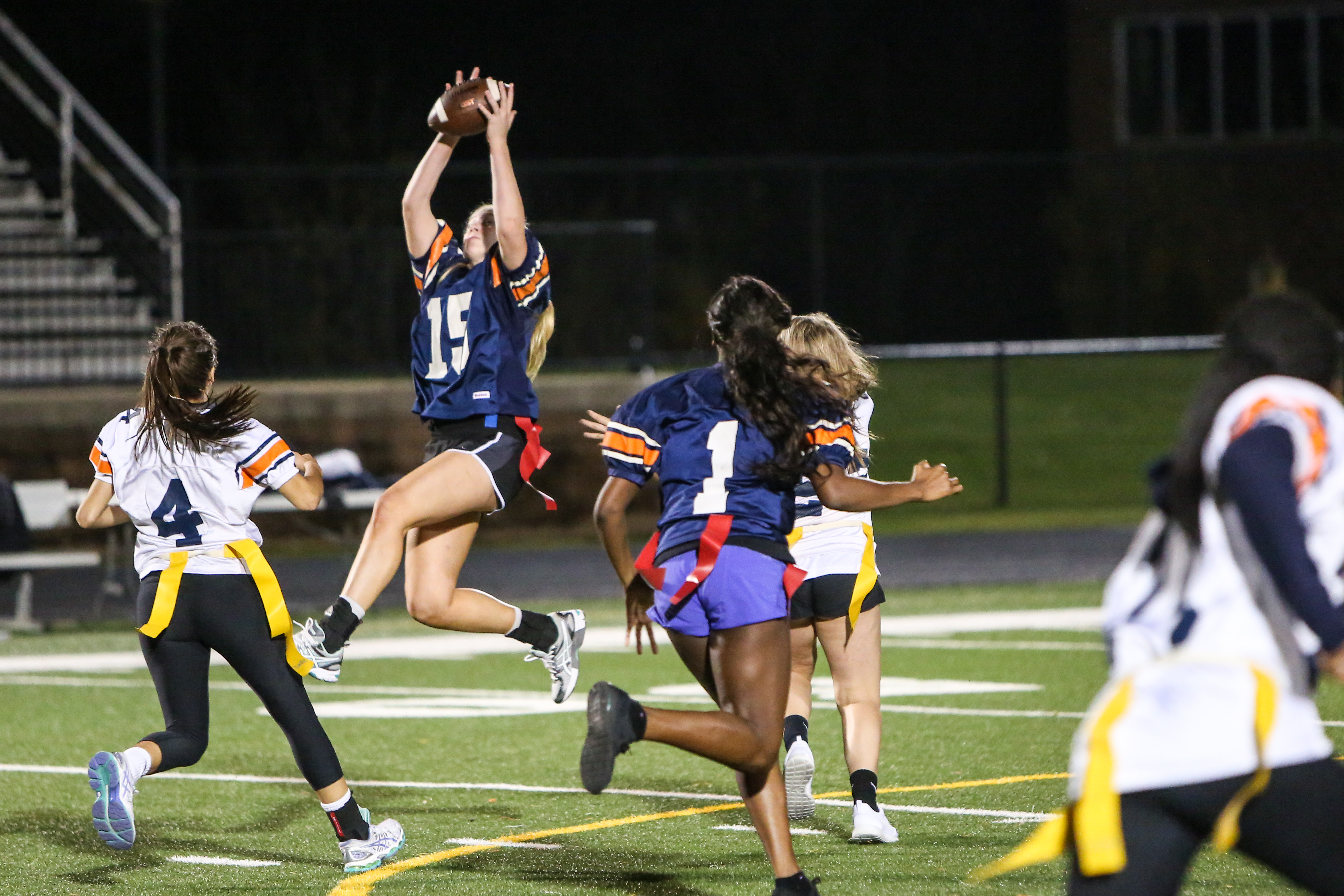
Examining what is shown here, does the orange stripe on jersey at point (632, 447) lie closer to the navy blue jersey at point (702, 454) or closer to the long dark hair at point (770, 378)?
the navy blue jersey at point (702, 454)

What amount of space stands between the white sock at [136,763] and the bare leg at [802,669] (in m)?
2.22

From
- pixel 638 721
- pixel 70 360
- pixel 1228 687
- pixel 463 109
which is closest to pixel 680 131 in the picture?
pixel 70 360

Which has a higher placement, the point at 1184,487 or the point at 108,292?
the point at 108,292

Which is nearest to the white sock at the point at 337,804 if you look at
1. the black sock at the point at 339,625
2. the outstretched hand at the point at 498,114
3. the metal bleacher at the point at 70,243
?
the black sock at the point at 339,625

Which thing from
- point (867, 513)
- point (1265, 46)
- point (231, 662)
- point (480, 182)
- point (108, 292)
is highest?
point (1265, 46)

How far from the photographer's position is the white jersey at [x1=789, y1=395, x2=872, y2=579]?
6578 millimetres

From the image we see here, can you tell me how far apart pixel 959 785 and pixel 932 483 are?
2367 millimetres

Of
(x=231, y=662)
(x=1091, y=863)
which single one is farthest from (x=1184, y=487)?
(x=231, y=662)

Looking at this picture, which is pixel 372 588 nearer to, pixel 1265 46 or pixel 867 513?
pixel 867 513

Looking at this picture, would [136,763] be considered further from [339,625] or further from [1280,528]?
[1280,528]

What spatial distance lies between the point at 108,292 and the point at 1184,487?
1905 centimetres

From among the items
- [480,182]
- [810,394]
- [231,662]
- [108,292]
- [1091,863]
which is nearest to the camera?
[1091,863]

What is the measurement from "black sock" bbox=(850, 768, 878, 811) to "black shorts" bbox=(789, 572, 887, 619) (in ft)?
1.80

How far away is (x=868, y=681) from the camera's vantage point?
6699mm
